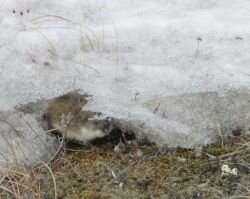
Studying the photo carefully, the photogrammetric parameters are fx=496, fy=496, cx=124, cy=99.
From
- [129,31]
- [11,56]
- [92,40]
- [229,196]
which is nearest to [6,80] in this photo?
[11,56]

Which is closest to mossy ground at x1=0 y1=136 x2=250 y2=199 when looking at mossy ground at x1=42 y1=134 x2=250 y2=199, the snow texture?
mossy ground at x1=42 y1=134 x2=250 y2=199

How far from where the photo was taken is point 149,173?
2.34 meters

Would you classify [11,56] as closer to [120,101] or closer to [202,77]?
[120,101]

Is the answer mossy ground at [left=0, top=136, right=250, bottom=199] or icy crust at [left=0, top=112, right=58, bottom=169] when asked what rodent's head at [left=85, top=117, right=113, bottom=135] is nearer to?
mossy ground at [left=0, top=136, right=250, bottom=199]

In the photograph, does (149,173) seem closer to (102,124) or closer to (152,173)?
(152,173)

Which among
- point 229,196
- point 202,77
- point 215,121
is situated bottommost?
point 229,196

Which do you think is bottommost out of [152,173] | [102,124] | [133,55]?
[152,173]

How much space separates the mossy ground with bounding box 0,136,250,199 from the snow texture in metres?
0.12

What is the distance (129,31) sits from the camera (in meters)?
3.03

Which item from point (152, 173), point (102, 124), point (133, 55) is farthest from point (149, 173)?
point (133, 55)

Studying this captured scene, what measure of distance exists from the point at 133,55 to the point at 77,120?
589 mm

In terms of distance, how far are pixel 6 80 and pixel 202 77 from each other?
1.09m

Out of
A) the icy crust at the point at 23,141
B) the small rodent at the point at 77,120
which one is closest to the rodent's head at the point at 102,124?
the small rodent at the point at 77,120

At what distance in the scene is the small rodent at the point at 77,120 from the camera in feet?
8.27
